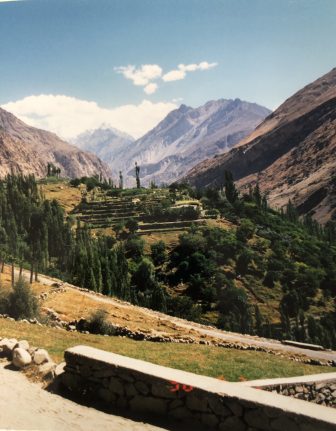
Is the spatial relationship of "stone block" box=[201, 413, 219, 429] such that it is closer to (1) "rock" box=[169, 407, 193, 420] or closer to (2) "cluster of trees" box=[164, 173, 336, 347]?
(1) "rock" box=[169, 407, 193, 420]

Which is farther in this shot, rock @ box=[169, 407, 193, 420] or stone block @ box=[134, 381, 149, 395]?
stone block @ box=[134, 381, 149, 395]

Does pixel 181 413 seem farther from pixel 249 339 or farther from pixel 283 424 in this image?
pixel 249 339

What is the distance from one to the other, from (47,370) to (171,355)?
7.76m

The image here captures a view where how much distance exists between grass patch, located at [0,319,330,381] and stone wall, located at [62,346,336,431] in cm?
376

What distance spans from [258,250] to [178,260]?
17.0 meters

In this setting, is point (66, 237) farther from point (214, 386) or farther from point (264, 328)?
point (214, 386)

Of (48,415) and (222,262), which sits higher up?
(48,415)

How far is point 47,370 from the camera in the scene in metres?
9.77

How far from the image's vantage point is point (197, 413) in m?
7.73

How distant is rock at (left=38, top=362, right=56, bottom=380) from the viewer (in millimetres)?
9633

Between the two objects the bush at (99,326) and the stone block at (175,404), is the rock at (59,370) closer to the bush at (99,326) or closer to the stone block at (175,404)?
the stone block at (175,404)

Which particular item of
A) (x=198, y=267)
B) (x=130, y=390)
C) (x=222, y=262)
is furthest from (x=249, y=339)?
(x=222, y=262)

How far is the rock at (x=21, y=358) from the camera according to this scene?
1019 cm

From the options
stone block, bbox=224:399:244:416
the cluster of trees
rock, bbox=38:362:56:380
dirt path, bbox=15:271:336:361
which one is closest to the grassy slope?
the cluster of trees
